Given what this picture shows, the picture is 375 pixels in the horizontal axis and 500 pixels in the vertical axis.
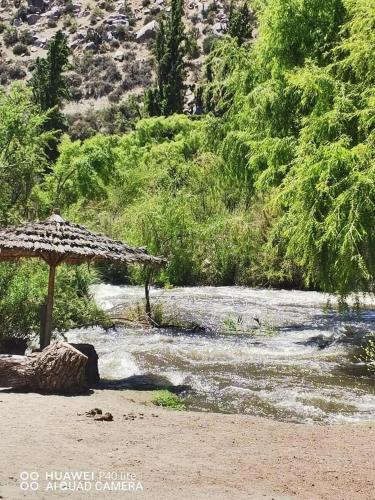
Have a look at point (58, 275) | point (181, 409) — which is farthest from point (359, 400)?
point (58, 275)

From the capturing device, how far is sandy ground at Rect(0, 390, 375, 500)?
4.99 meters

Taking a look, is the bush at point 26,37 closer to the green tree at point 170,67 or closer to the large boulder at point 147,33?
the large boulder at point 147,33

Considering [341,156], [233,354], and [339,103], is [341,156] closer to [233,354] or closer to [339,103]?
[339,103]

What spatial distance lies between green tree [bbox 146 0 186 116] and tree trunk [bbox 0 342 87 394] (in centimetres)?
4004

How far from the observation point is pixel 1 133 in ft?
66.7

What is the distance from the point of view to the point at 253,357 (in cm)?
1241

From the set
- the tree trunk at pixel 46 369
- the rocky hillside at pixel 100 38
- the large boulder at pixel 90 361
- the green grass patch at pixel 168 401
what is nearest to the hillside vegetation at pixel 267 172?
the green grass patch at pixel 168 401

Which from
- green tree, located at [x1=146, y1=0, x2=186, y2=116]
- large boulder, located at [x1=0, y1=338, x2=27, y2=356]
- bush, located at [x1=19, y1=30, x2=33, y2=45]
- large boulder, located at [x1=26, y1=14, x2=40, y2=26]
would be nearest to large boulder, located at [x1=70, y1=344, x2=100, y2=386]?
large boulder, located at [x1=0, y1=338, x2=27, y2=356]

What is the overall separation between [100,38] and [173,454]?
86512mm

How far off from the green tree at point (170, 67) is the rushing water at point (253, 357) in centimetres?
3030

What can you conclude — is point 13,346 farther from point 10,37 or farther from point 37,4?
point 37,4

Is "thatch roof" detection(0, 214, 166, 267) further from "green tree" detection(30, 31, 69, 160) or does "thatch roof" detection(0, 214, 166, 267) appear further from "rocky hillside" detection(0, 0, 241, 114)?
"rocky hillside" detection(0, 0, 241, 114)

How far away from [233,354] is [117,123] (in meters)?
51.9

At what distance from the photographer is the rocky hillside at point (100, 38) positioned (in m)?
77.0
